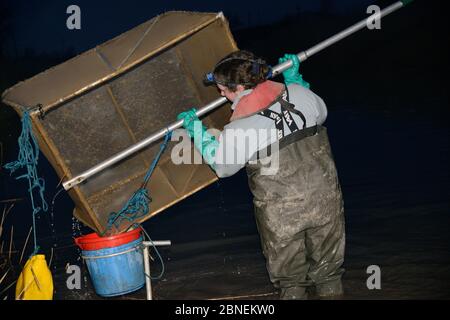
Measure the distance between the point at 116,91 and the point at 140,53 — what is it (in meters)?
0.54

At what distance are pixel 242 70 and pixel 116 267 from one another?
2498 millimetres

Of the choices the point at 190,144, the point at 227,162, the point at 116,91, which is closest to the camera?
the point at 227,162

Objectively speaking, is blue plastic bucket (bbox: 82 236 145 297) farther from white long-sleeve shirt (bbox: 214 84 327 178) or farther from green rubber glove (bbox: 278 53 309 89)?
green rubber glove (bbox: 278 53 309 89)

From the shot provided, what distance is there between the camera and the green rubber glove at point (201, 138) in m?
4.36

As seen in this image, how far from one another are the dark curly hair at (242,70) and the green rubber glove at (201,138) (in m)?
0.45

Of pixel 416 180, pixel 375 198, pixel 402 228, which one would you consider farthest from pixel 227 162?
pixel 416 180

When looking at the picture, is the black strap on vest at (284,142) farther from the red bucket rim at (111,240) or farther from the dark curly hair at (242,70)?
the red bucket rim at (111,240)

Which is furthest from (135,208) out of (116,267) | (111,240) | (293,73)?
(293,73)

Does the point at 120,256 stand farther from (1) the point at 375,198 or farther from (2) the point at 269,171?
(1) the point at 375,198

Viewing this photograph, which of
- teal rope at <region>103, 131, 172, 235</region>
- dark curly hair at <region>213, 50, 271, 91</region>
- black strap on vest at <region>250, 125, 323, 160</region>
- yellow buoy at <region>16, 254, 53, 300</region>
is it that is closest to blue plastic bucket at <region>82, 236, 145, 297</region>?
teal rope at <region>103, 131, 172, 235</region>

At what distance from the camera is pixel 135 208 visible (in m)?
5.30

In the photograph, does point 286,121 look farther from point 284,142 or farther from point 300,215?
point 300,215

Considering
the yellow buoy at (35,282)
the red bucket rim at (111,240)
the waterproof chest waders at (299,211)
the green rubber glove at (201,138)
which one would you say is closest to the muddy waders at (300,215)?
the waterproof chest waders at (299,211)

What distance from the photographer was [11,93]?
5.14 metres
